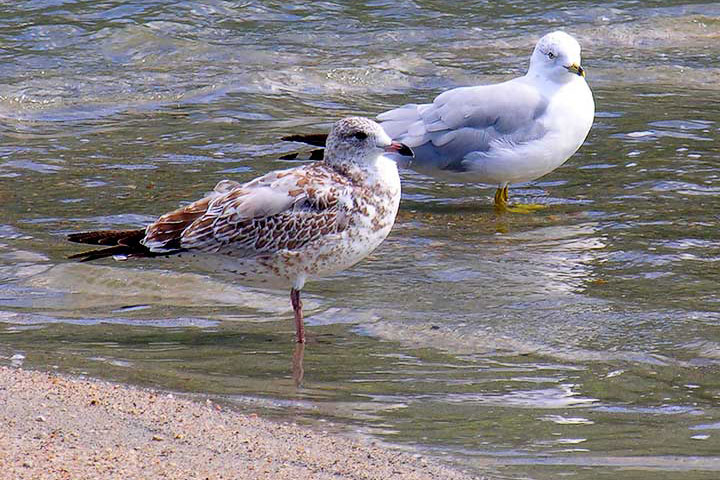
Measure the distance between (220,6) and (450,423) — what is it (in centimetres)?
1111

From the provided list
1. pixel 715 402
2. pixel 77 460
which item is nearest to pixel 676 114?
pixel 715 402

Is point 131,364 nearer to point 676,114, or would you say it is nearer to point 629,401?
point 629,401

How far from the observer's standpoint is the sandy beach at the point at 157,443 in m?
3.68

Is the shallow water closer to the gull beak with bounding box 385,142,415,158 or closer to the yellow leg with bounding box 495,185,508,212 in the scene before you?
the yellow leg with bounding box 495,185,508,212

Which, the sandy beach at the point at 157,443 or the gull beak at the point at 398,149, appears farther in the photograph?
the gull beak at the point at 398,149

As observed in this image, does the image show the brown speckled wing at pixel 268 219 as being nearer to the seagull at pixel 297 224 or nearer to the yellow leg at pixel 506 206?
the seagull at pixel 297 224

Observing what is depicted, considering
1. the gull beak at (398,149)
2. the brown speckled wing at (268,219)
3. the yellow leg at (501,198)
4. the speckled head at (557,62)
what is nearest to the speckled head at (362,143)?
the gull beak at (398,149)

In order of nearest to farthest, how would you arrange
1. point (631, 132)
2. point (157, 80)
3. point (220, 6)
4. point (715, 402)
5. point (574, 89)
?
point (715, 402) → point (574, 89) → point (631, 132) → point (157, 80) → point (220, 6)

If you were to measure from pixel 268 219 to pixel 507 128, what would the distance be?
117 inches

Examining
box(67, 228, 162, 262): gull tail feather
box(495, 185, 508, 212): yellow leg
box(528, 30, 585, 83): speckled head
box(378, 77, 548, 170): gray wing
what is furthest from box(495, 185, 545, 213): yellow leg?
box(67, 228, 162, 262): gull tail feather

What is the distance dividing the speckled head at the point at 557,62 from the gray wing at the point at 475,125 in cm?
16

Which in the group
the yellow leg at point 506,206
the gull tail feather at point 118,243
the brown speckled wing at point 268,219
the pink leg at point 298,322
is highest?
the brown speckled wing at point 268,219

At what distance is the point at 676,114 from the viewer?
10266 millimetres

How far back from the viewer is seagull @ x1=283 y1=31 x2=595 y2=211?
7961 mm
